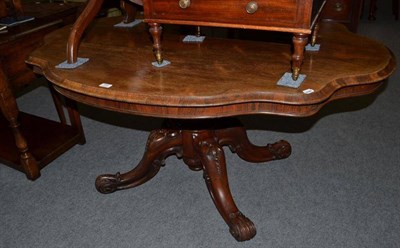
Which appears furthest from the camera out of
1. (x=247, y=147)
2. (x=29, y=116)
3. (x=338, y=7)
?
(x=338, y=7)

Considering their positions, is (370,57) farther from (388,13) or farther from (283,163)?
(388,13)

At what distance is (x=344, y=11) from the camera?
9.36 ft

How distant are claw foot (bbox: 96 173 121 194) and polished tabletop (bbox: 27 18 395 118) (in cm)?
69

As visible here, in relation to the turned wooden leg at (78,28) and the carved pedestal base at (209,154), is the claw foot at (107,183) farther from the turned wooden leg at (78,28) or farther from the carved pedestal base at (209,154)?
the turned wooden leg at (78,28)

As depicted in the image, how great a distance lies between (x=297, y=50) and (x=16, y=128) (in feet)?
4.97

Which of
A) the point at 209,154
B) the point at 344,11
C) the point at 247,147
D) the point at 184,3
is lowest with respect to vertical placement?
the point at 247,147

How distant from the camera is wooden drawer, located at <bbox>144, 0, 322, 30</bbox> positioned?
39.4 inches

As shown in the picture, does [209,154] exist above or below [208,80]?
below

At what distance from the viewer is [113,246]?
158 cm

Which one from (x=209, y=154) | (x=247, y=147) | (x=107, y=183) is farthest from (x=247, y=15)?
(x=107, y=183)

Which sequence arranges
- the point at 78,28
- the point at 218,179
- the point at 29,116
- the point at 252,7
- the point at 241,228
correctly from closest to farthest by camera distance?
the point at 252,7 < the point at 78,28 < the point at 241,228 < the point at 218,179 < the point at 29,116

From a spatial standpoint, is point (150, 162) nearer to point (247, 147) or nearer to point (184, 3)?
point (247, 147)

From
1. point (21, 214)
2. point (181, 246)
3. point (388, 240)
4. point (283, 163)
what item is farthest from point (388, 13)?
point (21, 214)

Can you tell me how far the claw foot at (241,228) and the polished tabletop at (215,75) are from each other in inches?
25.8
